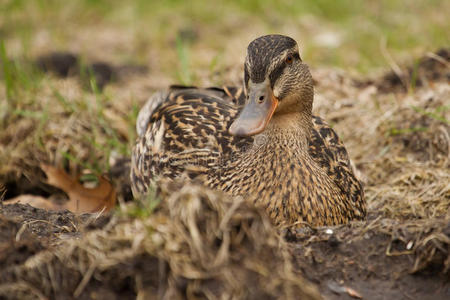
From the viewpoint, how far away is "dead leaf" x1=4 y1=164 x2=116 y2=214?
14.8 feet

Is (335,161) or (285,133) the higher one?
(285,133)

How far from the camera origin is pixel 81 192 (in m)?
4.68

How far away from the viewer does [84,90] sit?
228 inches

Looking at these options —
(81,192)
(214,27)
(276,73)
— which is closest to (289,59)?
(276,73)

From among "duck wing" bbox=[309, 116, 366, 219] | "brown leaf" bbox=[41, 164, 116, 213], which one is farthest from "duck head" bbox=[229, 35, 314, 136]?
"brown leaf" bbox=[41, 164, 116, 213]

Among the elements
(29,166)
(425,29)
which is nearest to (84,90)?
(29,166)

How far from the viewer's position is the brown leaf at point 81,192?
14.9 ft

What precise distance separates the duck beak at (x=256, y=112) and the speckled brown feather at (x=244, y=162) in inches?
11.9

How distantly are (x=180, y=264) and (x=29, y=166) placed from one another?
9.06ft

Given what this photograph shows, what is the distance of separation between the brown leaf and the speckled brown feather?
0.30 metres

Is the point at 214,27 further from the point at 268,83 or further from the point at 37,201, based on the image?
the point at 268,83

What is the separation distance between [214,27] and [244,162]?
202 inches

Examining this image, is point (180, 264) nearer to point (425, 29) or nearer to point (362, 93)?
point (362, 93)

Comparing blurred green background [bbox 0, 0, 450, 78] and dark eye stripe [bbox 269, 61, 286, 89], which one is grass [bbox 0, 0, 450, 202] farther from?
dark eye stripe [bbox 269, 61, 286, 89]
